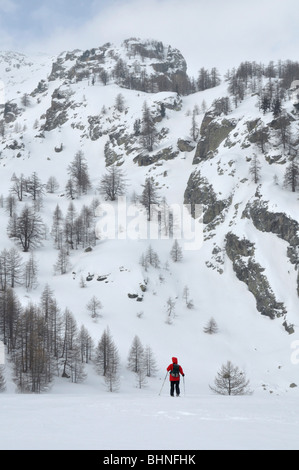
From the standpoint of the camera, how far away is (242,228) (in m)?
62.7

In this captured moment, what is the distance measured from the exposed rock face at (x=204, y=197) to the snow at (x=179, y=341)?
2390 millimetres

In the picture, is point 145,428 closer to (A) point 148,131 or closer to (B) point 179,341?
(B) point 179,341

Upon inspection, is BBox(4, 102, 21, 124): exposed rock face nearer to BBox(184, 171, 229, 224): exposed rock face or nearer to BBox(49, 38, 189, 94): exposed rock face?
BBox(49, 38, 189, 94): exposed rock face

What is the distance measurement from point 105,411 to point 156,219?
239 ft

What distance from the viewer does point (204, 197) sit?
77750mm

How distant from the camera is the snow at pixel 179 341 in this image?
6.87m

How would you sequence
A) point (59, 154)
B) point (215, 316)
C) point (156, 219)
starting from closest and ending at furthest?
point (215, 316), point (156, 219), point (59, 154)

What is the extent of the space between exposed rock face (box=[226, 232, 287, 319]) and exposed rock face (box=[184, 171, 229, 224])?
10.3 meters

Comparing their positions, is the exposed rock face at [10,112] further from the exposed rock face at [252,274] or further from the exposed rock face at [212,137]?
the exposed rock face at [252,274]

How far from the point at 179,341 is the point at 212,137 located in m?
65.0

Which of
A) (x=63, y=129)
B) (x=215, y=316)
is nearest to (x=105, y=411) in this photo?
(x=215, y=316)

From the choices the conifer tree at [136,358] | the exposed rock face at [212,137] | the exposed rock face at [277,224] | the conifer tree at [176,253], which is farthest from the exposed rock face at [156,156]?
the conifer tree at [136,358]

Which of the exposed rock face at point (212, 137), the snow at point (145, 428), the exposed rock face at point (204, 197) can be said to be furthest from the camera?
the exposed rock face at point (212, 137)

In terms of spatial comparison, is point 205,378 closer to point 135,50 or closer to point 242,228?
point 242,228
